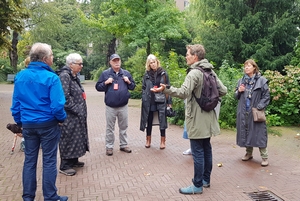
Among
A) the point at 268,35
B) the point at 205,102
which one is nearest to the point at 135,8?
the point at 268,35

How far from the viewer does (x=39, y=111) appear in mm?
3412

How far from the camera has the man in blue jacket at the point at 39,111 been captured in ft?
11.1

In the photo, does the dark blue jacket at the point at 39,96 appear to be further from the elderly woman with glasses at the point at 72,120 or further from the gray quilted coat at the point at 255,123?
the gray quilted coat at the point at 255,123

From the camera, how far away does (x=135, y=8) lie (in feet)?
48.0

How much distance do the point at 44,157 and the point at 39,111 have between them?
1.84ft

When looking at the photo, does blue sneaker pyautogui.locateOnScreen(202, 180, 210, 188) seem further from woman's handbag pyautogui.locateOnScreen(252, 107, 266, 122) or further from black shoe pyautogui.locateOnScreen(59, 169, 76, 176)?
black shoe pyautogui.locateOnScreen(59, 169, 76, 176)

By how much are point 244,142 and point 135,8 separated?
11.0m

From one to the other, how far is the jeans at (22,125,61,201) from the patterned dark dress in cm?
111

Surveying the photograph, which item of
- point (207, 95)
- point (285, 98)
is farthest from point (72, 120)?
point (285, 98)

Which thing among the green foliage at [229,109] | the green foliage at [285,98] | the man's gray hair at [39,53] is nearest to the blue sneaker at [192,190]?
the man's gray hair at [39,53]

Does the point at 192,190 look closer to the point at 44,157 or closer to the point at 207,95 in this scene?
the point at 207,95

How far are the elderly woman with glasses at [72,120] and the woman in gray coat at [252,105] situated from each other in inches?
110

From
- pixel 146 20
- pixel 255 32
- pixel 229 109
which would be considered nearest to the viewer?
pixel 229 109

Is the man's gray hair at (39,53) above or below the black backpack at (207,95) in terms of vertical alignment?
above
